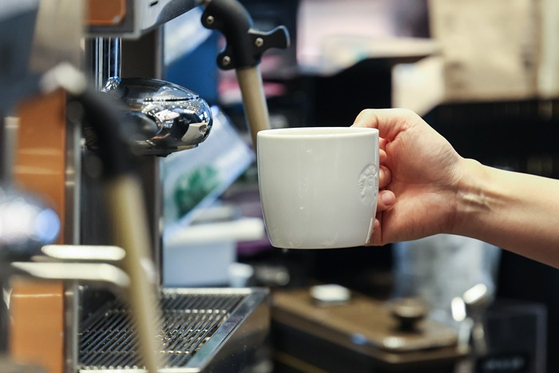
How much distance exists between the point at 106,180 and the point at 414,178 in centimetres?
59

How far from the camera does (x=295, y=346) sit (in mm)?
1621

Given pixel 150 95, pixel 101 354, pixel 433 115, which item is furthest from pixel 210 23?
pixel 433 115

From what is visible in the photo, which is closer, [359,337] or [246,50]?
[246,50]

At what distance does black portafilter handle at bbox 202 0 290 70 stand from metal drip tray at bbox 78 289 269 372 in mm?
224

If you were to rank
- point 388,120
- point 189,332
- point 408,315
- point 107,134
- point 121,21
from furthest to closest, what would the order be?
point 408,315 → point 388,120 → point 189,332 → point 121,21 → point 107,134

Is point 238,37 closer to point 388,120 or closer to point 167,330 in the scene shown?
point 388,120

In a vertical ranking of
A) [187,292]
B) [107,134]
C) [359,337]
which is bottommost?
[359,337]

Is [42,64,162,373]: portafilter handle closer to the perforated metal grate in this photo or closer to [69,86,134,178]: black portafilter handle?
Result: [69,86,134,178]: black portafilter handle

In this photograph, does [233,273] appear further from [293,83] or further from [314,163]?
[314,163]

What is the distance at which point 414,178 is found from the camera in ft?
2.88

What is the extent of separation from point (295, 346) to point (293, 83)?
0.58 m

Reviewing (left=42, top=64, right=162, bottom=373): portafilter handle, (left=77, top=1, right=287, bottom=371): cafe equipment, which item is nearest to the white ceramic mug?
(left=77, top=1, right=287, bottom=371): cafe equipment

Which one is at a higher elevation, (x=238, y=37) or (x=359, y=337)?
(x=238, y=37)

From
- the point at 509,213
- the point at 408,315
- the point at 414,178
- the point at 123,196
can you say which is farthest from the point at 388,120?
the point at 408,315
